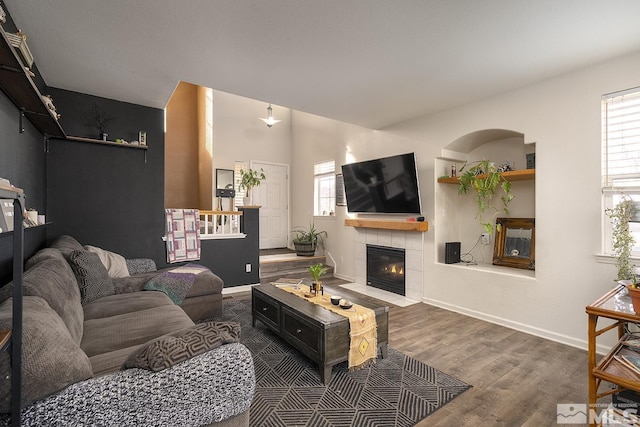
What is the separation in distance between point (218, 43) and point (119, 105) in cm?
229

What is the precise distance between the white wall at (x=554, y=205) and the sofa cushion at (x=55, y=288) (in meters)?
3.84

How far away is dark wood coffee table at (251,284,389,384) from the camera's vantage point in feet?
7.34

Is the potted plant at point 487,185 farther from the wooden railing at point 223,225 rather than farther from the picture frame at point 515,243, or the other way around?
the wooden railing at point 223,225

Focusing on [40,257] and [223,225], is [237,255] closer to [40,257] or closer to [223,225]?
[223,225]

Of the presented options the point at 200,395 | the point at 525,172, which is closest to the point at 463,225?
the point at 525,172

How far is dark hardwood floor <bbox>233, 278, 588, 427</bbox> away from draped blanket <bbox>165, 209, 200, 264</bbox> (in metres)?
2.89

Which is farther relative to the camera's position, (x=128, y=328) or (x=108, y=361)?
(x=128, y=328)

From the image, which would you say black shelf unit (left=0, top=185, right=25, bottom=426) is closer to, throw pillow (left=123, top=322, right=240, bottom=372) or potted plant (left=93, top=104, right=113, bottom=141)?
throw pillow (left=123, top=322, right=240, bottom=372)

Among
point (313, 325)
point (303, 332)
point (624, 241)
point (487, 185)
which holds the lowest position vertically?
point (303, 332)

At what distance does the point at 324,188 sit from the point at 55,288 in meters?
4.94

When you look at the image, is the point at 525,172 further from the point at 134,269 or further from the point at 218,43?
the point at 134,269

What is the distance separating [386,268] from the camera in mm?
4926
